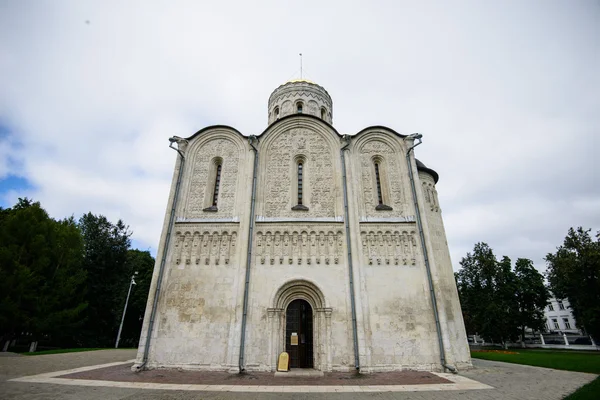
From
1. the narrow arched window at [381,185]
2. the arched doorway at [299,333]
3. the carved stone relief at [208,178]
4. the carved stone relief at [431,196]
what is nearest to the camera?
the arched doorway at [299,333]

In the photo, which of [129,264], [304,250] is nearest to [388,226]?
[304,250]

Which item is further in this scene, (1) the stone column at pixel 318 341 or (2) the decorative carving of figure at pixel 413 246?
(2) the decorative carving of figure at pixel 413 246

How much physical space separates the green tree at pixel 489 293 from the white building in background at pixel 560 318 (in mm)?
26520

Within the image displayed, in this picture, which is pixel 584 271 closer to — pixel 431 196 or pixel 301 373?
pixel 431 196

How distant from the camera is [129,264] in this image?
89.7 feet

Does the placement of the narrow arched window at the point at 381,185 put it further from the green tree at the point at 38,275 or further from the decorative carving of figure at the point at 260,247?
the green tree at the point at 38,275

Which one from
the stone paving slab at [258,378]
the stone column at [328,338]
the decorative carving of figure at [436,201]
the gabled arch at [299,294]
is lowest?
the stone paving slab at [258,378]

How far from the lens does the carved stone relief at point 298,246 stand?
40.0 ft

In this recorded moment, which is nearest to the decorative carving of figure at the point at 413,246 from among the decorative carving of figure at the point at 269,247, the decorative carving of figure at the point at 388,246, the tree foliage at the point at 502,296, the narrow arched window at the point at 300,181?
the decorative carving of figure at the point at 388,246

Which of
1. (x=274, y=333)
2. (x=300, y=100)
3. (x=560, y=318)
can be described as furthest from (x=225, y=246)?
(x=560, y=318)

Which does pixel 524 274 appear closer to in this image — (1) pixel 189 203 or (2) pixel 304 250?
(2) pixel 304 250

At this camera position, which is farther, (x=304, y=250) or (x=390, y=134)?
(x=390, y=134)

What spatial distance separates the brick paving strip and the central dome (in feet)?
52.3

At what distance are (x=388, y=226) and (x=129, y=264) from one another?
25.9m
